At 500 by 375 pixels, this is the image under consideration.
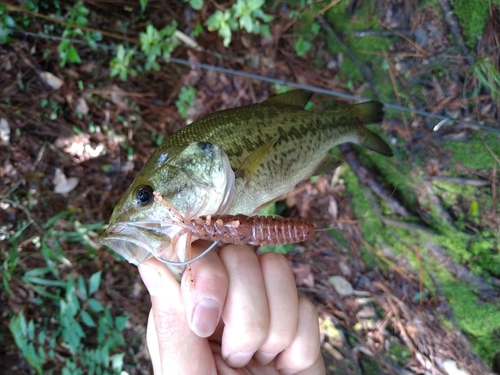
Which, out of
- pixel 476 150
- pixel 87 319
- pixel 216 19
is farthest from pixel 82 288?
pixel 476 150

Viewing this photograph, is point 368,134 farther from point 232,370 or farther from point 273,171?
point 232,370

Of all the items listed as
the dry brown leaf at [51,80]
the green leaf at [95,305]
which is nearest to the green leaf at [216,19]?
the dry brown leaf at [51,80]

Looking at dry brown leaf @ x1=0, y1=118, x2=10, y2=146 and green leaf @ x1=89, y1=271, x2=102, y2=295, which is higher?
dry brown leaf @ x1=0, y1=118, x2=10, y2=146

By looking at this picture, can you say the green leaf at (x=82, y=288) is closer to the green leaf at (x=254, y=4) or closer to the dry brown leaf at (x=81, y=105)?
the dry brown leaf at (x=81, y=105)

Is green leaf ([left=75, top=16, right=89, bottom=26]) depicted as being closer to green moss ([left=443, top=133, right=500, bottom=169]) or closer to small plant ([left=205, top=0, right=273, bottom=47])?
small plant ([left=205, top=0, right=273, bottom=47])

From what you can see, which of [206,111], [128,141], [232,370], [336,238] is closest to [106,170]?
[128,141]

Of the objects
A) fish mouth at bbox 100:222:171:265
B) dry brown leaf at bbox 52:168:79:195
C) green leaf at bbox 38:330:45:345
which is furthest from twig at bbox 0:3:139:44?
green leaf at bbox 38:330:45:345
